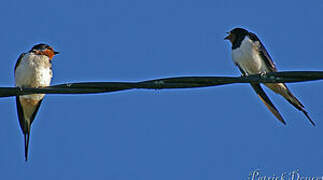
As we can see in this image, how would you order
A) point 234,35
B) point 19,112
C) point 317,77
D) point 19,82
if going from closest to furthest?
point 317,77, point 19,82, point 19,112, point 234,35

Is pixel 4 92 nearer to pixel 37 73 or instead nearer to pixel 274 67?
pixel 37 73

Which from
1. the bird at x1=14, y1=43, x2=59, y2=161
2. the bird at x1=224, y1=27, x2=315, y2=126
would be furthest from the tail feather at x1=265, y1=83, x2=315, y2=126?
the bird at x1=14, y1=43, x2=59, y2=161

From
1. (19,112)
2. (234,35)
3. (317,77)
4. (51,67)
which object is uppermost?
(234,35)

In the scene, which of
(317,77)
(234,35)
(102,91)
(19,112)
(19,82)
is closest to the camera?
(317,77)

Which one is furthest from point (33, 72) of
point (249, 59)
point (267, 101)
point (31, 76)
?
point (267, 101)

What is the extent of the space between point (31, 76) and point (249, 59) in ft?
6.21

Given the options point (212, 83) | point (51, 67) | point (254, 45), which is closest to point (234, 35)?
point (254, 45)

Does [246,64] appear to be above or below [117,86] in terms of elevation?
above

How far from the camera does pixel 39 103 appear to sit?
5305 mm

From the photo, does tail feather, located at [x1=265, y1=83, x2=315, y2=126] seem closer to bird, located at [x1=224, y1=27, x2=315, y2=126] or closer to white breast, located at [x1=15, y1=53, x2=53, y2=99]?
bird, located at [x1=224, y1=27, x2=315, y2=126]

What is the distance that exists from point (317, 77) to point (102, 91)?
1.07 metres

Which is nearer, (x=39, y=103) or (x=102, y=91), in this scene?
(x=102, y=91)

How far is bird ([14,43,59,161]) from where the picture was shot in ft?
15.8

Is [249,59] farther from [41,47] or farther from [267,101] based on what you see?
[41,47]
